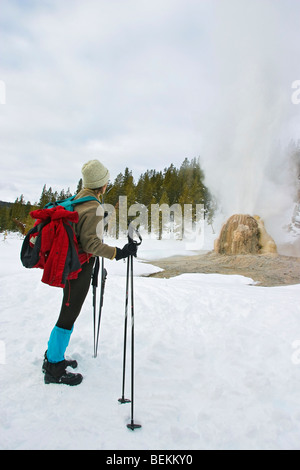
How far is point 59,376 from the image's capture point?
2.74m

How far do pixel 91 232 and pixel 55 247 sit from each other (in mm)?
418

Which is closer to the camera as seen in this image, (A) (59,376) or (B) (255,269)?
(A) (59,376)

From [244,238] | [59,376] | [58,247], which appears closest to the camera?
[58,247]

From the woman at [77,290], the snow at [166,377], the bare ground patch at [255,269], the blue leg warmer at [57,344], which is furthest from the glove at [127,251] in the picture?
the bare ground patch at [255,269]

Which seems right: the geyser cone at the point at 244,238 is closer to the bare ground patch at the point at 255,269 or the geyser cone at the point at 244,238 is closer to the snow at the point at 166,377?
the bare ground patch at the point at 255,269

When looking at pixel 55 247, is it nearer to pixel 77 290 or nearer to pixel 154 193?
pixel 77 290

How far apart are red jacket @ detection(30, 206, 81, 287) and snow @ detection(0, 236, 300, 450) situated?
122 cm

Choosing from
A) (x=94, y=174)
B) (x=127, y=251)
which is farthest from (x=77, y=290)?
(x=94, y=174)

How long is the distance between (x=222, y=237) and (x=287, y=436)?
18.4 meters

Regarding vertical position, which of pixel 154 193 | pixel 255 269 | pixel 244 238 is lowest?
pixel 255 269

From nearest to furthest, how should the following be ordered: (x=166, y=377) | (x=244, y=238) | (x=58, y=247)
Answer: (x=58, y=247), (x=166, y=377), (x=244, y=238)

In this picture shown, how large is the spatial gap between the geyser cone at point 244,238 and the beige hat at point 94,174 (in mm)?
17140

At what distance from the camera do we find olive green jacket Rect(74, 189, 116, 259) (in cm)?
272

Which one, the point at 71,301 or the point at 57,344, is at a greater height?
the point at 71,301
